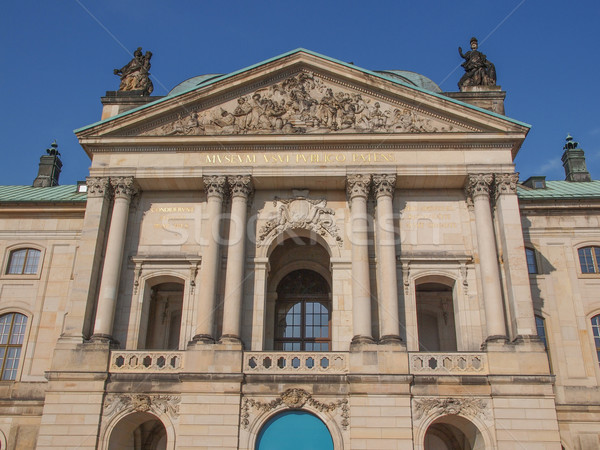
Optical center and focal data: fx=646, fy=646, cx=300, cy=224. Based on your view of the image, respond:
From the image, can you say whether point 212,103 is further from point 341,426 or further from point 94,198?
point 341,426

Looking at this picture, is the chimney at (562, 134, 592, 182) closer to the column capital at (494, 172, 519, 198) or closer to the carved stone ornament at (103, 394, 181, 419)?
the column capital at (494, 172, 519, 198)

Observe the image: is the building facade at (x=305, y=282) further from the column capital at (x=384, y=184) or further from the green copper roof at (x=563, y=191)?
the green copper roof at (x=563, y=191)

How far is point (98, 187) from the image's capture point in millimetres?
29656

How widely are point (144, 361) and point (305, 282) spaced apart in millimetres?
9586

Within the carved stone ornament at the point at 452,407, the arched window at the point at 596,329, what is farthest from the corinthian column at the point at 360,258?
the arched window at the point at 596,329

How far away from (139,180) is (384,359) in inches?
542

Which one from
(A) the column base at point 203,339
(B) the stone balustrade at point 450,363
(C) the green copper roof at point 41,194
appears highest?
(C) the green copper roof at point 41,194

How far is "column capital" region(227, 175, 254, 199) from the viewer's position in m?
29.4

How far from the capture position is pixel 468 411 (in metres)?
25.1

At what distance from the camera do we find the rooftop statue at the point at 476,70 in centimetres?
3244

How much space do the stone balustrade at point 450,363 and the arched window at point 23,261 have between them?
2053cm

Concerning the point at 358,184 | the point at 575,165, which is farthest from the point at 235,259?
the point at 575,165

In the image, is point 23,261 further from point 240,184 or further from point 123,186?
point 240,184

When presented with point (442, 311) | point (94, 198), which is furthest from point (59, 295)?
point (442, 311)
